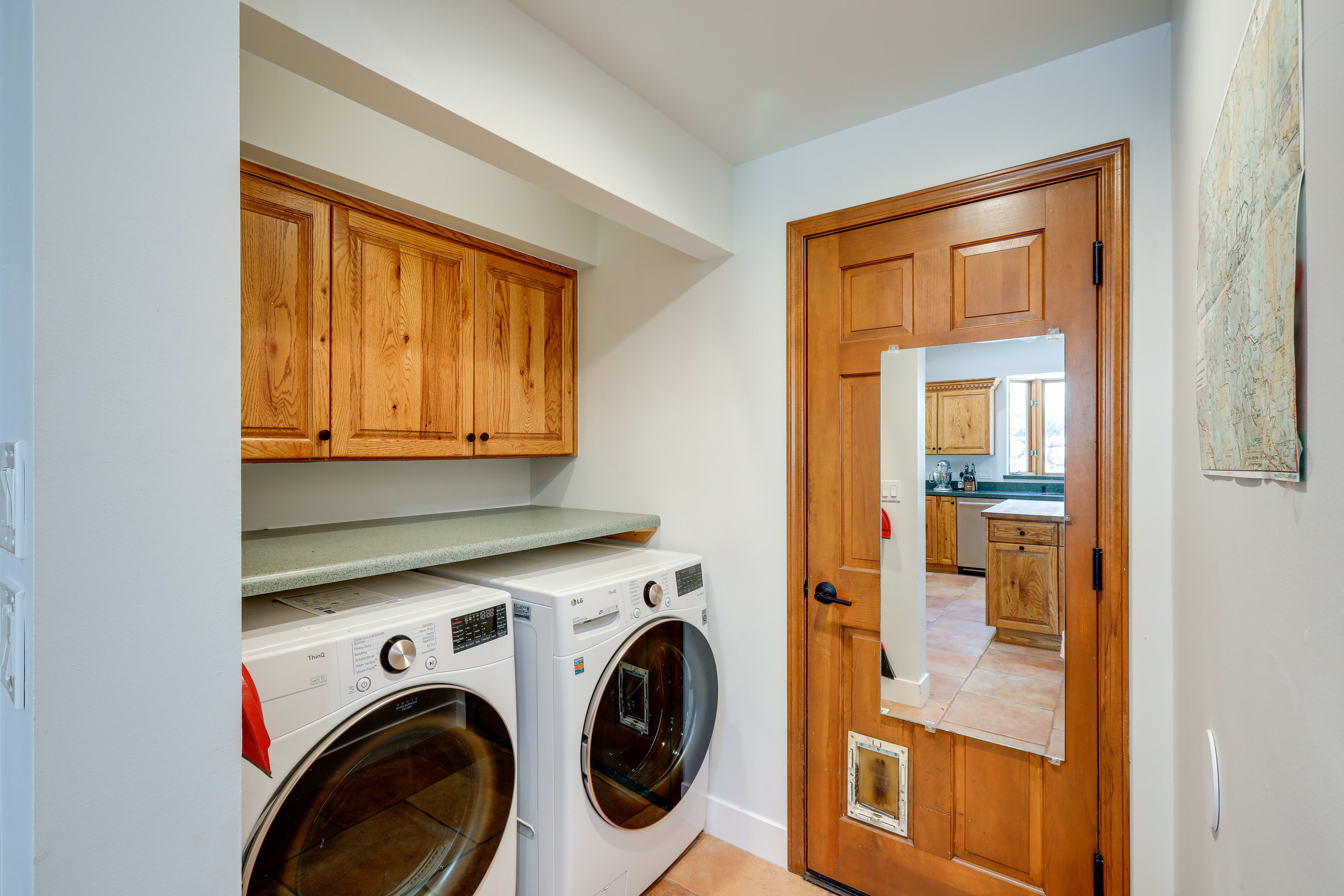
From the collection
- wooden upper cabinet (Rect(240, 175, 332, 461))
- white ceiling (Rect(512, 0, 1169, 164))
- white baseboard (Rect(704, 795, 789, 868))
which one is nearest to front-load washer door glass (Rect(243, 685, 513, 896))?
wooden upper cabinet (Rect(240, 175, 332, 461))

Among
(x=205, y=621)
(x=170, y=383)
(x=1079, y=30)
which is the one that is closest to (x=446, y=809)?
(x=205, y=621)

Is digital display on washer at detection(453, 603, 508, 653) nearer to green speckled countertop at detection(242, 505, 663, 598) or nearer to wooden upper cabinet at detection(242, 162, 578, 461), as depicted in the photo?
green speckled countertop at detection(242, 505, 663, 598)

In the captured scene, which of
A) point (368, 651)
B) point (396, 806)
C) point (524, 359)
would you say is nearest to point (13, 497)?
point (368, 651)

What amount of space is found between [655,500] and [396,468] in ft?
3.34

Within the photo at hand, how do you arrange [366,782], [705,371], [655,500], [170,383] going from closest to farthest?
[170,383] → [366,782] → [705,371] → [655,500]

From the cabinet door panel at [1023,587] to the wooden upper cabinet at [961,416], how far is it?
29cm

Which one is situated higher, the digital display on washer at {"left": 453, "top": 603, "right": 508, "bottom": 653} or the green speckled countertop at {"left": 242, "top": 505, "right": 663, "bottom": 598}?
the green speckled countertop at {"left": 242, "top": 505, "right": 663, "bottom": 598}

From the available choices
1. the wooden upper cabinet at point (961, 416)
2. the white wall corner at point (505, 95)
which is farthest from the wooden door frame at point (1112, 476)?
the white wall corner at point (505, 95)

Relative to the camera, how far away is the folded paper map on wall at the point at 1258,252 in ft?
1.62

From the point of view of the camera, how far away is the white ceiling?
140cm

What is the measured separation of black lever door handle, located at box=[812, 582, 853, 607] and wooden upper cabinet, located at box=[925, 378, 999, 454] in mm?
535

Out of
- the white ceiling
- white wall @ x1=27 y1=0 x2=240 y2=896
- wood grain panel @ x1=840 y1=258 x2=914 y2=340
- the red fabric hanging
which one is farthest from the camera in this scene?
wood grain panel @ x1=840 y1=258 x2=914 y2=340

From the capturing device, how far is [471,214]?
2061mm

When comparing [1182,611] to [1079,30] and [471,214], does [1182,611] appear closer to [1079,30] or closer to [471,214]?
[1079,30]
